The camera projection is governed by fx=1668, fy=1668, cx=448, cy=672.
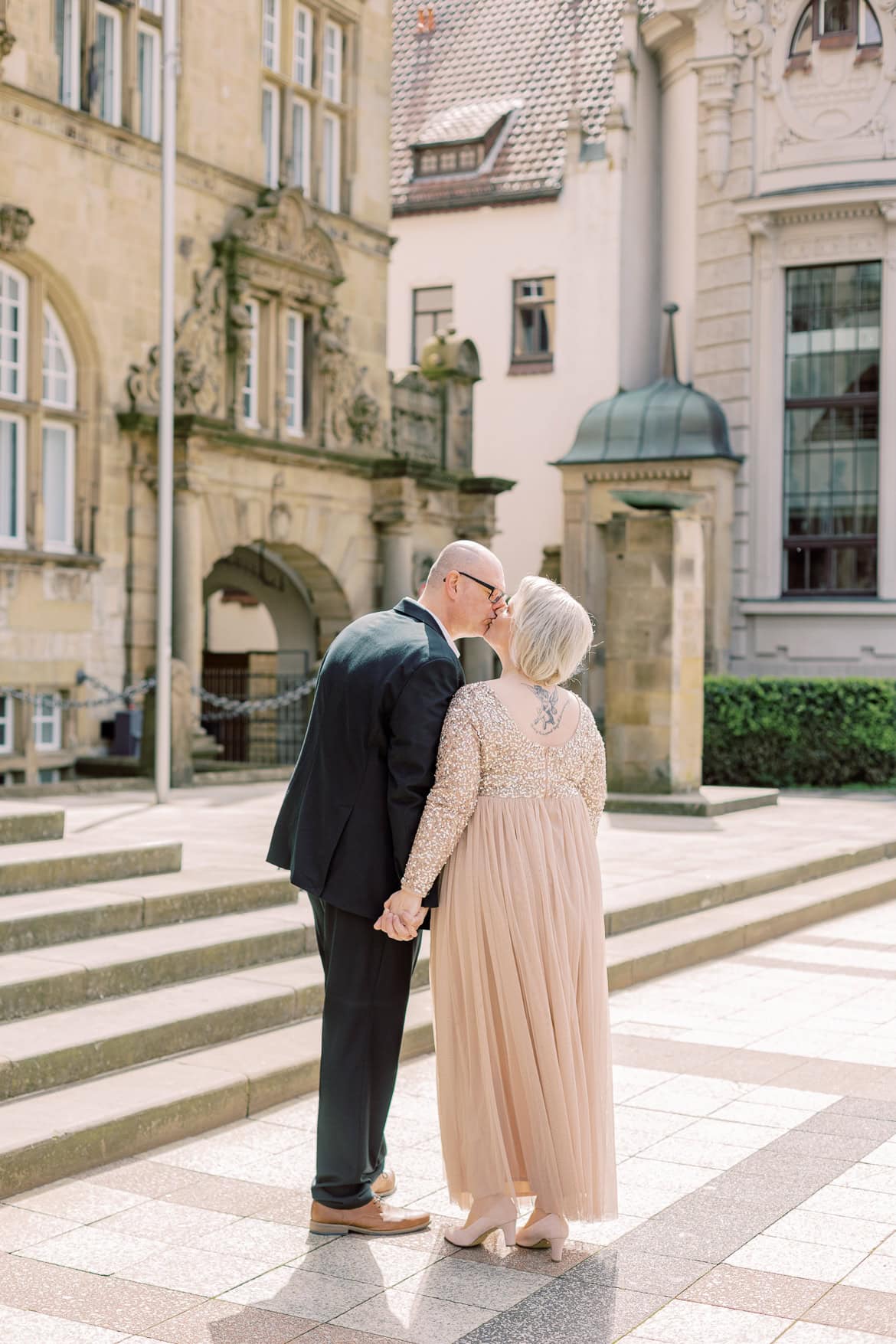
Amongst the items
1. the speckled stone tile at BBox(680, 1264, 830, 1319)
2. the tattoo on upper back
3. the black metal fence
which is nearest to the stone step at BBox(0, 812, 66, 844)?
the tattoo on upper back

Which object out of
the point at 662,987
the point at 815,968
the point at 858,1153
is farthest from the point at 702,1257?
the point at 815,968

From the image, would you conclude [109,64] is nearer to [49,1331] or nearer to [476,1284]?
[476,1284]

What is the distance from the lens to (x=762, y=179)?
2441cm

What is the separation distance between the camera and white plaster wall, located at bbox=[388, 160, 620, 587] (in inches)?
1115

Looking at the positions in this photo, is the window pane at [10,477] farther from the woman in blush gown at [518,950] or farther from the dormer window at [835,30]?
the dormer window at [835,30]

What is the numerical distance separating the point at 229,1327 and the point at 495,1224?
85cm

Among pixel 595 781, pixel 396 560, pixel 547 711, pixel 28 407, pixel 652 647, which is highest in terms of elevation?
pixel 28 407

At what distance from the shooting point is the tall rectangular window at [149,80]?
1745cm

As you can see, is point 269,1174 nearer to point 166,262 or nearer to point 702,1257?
point 702,1257

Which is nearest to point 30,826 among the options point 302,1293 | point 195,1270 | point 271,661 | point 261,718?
point 195,1270

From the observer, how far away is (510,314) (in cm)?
3003

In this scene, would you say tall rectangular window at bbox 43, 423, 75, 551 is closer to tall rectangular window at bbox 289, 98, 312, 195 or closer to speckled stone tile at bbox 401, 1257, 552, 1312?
tall rectangular window at bbox 289, 98, 312, 195

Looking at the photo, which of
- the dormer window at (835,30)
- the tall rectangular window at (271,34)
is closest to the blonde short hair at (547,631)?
the tall rectangular window at (271,34)

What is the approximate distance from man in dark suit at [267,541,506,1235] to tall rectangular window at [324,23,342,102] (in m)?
17.9
